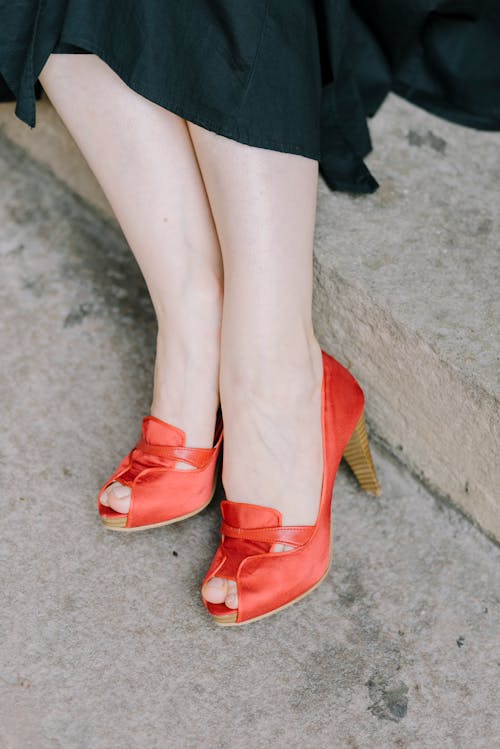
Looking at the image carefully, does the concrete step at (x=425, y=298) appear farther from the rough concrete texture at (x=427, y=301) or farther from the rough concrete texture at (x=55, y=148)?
the rough concrete texture at (x=55, y=148)

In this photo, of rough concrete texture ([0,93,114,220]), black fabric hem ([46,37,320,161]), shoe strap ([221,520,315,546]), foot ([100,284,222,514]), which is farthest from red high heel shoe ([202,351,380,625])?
rough concrete texture ([0,93,114,220])

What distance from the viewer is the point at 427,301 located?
0.97m

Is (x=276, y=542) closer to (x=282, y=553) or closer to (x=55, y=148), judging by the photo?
(x=282, y=553)

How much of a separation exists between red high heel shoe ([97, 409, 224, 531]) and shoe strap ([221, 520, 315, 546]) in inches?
3.0

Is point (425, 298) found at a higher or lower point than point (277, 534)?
higher

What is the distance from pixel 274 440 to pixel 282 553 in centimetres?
12

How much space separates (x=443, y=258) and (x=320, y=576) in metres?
0.42

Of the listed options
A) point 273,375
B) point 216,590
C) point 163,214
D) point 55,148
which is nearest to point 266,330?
point 273,375

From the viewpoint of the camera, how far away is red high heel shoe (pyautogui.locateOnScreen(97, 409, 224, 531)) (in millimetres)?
921

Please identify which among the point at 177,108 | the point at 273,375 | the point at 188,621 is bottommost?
the point at 188,621

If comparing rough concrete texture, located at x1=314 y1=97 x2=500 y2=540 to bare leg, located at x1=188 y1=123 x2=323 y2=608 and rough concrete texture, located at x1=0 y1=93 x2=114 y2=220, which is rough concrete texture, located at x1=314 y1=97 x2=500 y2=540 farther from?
rough concrete texture, located at x1=0 y1=93 x2=114 y2=220

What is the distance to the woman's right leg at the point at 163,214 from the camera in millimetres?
872

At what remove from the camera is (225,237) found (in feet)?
2.82

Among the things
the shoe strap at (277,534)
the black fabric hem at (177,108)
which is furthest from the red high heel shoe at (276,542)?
the black fabric hem at (177,108)
